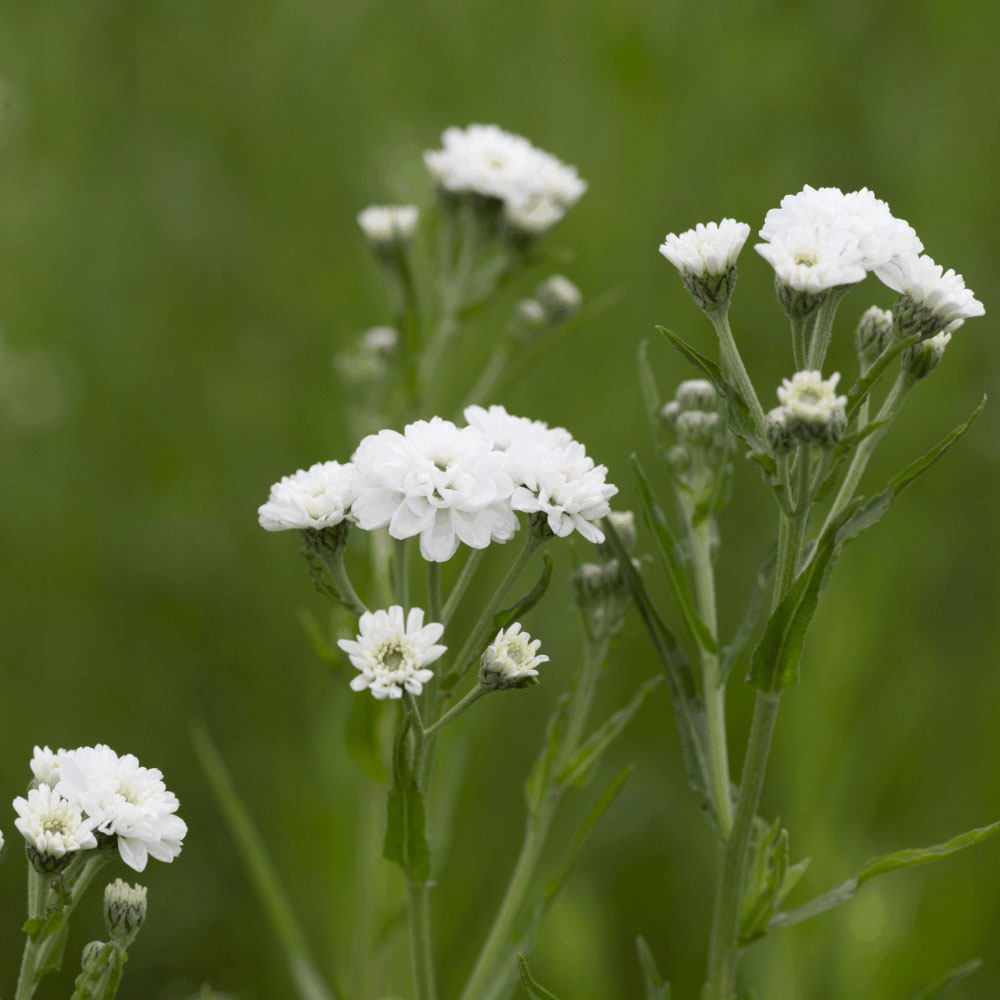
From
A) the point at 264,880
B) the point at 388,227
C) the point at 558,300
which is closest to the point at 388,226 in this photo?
the point at 388,227

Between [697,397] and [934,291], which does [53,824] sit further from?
[934,291]

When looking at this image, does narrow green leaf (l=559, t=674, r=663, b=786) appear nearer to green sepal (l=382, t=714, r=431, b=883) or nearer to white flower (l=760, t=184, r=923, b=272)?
green sepal (l=382, t=714, r=431, b=883)

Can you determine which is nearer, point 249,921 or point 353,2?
point 249,921

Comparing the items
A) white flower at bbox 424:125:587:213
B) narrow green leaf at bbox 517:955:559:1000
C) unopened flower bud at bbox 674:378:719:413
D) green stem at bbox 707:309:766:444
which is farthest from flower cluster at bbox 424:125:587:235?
narrow green leaf at bbox 517:955:559:1000

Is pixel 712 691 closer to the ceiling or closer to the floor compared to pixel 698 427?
closer to the floor

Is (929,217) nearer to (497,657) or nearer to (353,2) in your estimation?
(353,2)

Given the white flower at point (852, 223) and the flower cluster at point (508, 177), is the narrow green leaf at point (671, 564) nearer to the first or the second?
the white flower at point (852, 223)

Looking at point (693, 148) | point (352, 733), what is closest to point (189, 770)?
point (352, 733)
